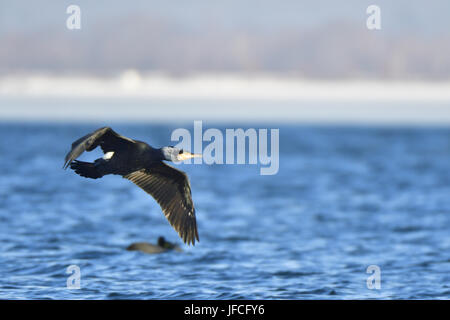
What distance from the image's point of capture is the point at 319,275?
18984mm

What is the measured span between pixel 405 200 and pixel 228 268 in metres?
21.3

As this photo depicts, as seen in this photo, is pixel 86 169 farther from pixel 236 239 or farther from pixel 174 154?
pixel 236 239

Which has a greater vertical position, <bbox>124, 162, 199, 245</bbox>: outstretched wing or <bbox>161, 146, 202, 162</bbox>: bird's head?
<bbox>161, 146, 202, 162</bbox>: bird's head

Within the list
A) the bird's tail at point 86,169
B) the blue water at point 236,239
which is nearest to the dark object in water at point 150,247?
the blue water at point 236,239

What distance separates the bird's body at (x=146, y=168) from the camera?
47.1 ft

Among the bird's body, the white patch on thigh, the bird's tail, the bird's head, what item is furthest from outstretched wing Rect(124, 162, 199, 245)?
the bird's tail

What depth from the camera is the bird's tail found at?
14.3 m

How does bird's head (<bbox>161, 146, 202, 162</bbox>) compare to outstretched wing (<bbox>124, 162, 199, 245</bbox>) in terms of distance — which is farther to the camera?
outstretched wing (<bbox>124, 162, 199, 245</bbox>)

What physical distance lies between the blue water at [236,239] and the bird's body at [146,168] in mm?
1688

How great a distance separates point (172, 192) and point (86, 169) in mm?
2481

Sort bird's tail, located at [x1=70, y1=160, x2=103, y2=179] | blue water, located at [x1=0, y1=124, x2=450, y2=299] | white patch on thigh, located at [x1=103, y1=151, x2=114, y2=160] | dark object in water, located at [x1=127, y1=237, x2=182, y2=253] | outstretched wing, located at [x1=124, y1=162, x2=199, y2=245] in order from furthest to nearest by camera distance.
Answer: dark object in water, located at [x1=127, y1=237, x2=182, y2=253] → blue water, located at [x1=0, y1=124, x2=450, y2=299] → outstretched wing, located at [x1=124, y1=162, x2=199, y2=245] → white patch on thigh, located at [x1=103, y1=151, x2=114, y2=160] → bird's tail, located at [x1=70, y1=160, x2=103, y2=179]

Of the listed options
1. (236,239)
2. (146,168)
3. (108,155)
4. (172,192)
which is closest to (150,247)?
(236,239)

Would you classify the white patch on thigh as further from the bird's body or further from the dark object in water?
the dark object in water
